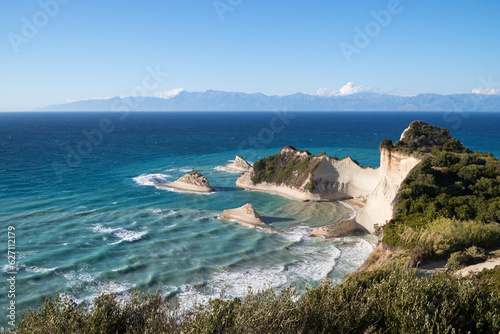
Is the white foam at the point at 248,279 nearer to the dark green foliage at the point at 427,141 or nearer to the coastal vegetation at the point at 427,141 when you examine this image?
the coastal vegetation at the point at 427,141

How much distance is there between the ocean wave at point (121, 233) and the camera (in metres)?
36.2

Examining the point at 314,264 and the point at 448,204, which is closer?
the point at 314,264

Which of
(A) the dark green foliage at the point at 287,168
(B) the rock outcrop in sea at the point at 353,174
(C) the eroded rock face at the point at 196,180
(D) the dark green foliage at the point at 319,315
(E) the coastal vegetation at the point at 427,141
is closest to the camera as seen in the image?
(D) the dark green foliage at the point at 319,315

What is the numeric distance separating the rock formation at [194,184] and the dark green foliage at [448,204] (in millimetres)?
30608

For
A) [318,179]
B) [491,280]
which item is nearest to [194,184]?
[318,179]

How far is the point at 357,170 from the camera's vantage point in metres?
51.7

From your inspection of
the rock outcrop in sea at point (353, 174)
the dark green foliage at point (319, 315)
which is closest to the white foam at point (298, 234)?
the rock outcrop in sea at point (353, 174)

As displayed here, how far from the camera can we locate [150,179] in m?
62.9

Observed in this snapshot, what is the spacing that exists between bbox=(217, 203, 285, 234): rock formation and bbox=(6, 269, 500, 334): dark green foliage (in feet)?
80.0

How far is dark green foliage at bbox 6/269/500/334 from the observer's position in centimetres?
1288

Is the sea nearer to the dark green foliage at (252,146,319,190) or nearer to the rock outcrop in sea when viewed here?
the rock outcrop in sea

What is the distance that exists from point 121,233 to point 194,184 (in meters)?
20.2

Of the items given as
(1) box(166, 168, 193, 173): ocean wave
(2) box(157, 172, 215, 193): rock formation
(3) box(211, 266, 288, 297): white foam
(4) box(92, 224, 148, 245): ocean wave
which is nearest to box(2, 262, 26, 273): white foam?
(4) box(92, 224, 148, 245): ocean wave

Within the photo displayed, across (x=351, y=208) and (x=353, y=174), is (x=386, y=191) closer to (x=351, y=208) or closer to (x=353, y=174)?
(x=351, y=208)
